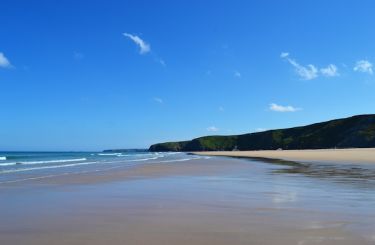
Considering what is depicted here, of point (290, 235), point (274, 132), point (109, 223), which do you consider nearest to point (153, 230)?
point (109, 223)

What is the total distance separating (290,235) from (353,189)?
737 centimetres

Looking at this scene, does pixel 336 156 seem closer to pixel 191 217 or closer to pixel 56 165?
pixel 56 165

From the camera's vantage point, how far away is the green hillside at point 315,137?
110 m

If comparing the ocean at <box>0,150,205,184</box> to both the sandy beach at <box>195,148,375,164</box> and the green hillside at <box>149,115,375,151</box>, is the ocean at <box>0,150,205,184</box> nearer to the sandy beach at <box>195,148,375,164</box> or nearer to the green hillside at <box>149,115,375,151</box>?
the sandy beach at <box>195,148,375,164</box>

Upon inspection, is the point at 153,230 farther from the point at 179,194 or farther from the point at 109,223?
the point at 179,194

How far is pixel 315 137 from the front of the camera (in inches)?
5305

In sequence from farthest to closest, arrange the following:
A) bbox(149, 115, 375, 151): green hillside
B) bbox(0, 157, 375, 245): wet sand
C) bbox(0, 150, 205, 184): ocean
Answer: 1. bbox(149, 115, 375, 151): green hillside
2. bbox(0, 150, 205, 184): ocean
3. bbox(0, 157, 375, 245): wet sand

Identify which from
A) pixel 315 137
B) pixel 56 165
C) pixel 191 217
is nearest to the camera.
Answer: pixel 191 217

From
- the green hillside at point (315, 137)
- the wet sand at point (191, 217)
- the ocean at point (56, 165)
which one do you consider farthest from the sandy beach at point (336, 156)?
the green hillside at point (315, 137)

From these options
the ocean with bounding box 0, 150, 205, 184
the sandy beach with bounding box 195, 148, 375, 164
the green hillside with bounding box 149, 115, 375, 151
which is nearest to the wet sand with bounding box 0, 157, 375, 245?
the ocean with bounding box 0, 150, 205, 184

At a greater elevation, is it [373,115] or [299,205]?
[373,115]

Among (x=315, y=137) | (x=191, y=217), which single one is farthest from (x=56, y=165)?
(x=315, y=137)

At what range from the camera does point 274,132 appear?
16212 centimetres

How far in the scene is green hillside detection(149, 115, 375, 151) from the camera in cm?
10960
